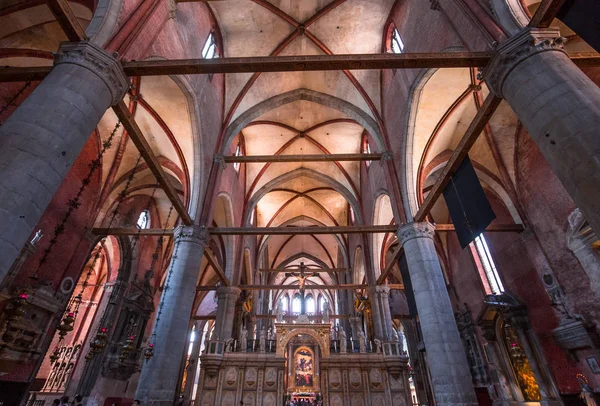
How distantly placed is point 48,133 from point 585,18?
8.43 metres

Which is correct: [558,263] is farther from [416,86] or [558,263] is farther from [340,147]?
[340,147]

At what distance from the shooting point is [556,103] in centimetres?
444

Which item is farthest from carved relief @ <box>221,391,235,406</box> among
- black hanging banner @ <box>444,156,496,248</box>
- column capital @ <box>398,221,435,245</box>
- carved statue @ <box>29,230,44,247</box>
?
black hanging banner @ <box>444,156,496,248</box>

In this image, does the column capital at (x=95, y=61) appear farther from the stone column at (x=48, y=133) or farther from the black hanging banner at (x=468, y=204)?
the black hanging banner at (x=468, y=204)

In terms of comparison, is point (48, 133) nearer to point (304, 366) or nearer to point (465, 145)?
point (465, 145)

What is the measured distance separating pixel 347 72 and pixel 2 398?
1709 cm

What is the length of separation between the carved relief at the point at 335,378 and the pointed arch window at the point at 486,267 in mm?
7972

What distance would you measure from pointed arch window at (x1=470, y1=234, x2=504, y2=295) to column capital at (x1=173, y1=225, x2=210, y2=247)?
40.1ft

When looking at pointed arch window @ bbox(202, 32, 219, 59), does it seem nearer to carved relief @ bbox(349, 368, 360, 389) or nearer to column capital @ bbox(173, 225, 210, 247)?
column capital @ bbox(173, 225, 210, 247)

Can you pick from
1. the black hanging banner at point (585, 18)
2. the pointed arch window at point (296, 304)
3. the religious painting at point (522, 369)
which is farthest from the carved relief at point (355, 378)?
the pointed arch window at point (296, 304)

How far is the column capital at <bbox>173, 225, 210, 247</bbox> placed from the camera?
34.3 ft

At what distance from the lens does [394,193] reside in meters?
11.6

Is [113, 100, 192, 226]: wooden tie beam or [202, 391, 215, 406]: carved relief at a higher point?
[113, 100, 192, 226]: wooden tie beam

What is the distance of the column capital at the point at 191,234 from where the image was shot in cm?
1046
